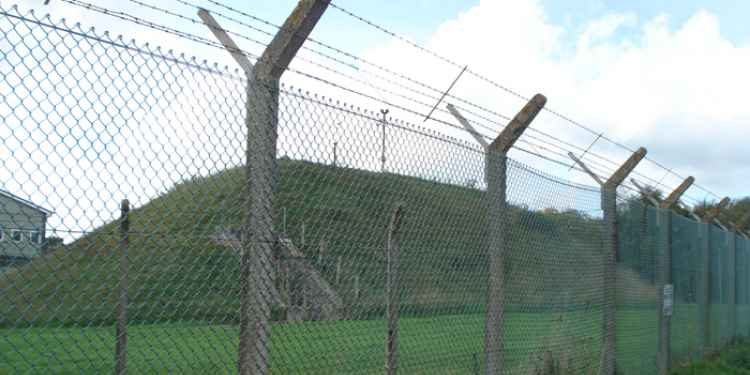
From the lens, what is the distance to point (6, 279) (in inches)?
93.7

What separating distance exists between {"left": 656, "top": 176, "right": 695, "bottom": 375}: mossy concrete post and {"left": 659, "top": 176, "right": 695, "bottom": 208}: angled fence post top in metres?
0.24

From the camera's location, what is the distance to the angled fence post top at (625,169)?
7.65 metres

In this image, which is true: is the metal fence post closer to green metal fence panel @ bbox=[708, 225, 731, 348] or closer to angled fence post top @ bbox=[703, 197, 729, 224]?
green metal fence panel @ bbox=[708, 225, 731, 348]

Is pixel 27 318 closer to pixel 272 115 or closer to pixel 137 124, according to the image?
pixel 137 124

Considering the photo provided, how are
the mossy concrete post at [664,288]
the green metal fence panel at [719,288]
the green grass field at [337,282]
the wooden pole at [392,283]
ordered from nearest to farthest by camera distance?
the green grass field at [337,282] → the wooden pole at [392,283] → the mossy concrete post at [664,288] → the green metal fence panel at [719,288]

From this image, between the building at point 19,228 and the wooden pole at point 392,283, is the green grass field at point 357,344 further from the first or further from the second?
the building at point 19,228

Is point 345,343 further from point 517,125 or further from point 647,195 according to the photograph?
point 647,195

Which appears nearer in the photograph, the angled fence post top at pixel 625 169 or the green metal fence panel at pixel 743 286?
the angled fence post top at pixel 625 169

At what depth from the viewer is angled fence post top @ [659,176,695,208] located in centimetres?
968

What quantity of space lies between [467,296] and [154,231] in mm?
2441

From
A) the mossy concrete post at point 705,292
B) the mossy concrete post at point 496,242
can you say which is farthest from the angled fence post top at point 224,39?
the mossy concrete post at point 705,292

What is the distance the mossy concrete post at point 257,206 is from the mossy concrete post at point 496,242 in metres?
2.12

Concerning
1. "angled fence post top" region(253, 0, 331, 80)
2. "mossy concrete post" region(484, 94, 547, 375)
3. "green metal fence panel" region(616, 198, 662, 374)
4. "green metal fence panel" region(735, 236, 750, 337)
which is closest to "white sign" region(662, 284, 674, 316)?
"green metal fence panel" region(616, 198, 662, 374)

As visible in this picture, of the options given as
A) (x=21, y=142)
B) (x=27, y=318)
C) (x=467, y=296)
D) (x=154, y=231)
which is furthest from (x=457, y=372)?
(x=21, y=142)
